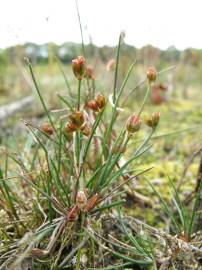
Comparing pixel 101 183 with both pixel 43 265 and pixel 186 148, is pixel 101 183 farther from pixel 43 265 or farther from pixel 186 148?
pixel 186 148

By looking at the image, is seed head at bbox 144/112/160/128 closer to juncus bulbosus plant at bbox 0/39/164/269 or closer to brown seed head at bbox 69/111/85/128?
juncus bulbosus plant at bbox 0/39/164/269

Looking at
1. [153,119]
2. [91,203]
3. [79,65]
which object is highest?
[79,65]

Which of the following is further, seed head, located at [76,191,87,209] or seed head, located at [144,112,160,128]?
seed head, located at [144,112,160,128]

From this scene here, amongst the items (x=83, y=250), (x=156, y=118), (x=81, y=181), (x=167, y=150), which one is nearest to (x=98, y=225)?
(x=83, y=250)

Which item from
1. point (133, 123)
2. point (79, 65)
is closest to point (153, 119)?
point (133, 123)

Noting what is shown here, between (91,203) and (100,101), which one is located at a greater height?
(100,101)

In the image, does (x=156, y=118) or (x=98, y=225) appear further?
(x=98, y=225)

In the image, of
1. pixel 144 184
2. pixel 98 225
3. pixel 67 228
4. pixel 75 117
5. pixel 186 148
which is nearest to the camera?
pixel 75 117

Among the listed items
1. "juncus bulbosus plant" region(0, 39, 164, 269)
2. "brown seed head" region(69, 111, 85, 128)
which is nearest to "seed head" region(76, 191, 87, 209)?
"juncus bulbosus plant" region(0, 39, 164, 269)

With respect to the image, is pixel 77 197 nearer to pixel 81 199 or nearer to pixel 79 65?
pixel 81 199

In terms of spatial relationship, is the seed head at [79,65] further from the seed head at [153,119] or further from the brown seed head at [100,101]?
the seed head at [153,119]

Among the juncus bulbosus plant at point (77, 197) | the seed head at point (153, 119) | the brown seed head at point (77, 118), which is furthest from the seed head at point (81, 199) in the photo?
the seed head at point (153, 119)
